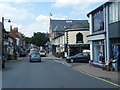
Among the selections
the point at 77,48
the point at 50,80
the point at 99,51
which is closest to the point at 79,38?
the point at 77,48

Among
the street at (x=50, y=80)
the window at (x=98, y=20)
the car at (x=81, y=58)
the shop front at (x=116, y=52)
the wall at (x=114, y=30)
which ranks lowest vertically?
the street at (x=50, y=80)

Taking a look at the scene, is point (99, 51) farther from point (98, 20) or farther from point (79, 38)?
point (79, 38)

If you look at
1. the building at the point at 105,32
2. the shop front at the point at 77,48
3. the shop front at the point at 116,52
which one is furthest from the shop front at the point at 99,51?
the shop front at the point at 77,48

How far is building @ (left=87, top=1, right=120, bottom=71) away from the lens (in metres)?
19.2

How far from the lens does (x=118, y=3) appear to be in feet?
61.9

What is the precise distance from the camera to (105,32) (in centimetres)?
2125

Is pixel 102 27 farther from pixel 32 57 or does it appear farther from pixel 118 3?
pixel 32 57

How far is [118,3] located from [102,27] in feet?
14.3

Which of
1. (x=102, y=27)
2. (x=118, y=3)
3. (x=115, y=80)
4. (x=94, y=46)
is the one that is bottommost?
(x=115, y=80)

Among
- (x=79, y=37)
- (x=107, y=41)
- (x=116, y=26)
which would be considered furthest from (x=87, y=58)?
(x=79, y=37)

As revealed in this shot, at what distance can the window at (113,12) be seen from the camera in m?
19.1

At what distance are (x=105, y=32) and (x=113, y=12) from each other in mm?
2160

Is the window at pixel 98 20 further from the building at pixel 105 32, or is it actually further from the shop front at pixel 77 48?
the shop front at pixel 77 48

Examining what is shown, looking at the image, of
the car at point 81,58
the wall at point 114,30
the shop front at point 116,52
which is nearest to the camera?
the shop front at point 116,52
